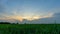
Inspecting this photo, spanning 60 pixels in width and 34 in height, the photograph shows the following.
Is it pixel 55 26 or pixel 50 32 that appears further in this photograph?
pixel 55 26

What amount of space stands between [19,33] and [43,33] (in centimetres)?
185

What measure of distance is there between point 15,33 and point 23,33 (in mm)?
619

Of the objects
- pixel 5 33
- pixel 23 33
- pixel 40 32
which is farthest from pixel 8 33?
pixel 40 32

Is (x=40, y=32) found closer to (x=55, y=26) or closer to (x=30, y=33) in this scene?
(x=30, y=33)

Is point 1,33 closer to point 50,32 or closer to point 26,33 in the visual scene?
point 26,33

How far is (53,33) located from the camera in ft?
34.4

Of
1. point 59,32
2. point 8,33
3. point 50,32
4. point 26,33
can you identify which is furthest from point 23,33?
point 59,32

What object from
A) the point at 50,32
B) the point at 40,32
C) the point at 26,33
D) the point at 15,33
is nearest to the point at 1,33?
the point at 15,33

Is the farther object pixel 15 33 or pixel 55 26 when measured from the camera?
pixel 55 26

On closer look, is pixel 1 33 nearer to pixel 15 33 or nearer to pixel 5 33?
pixel 5 33

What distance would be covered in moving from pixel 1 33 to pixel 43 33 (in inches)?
126

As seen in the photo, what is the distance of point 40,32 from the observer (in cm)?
1095

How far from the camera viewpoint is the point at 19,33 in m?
11.0

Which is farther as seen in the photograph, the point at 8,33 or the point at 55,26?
the point at 55,26
